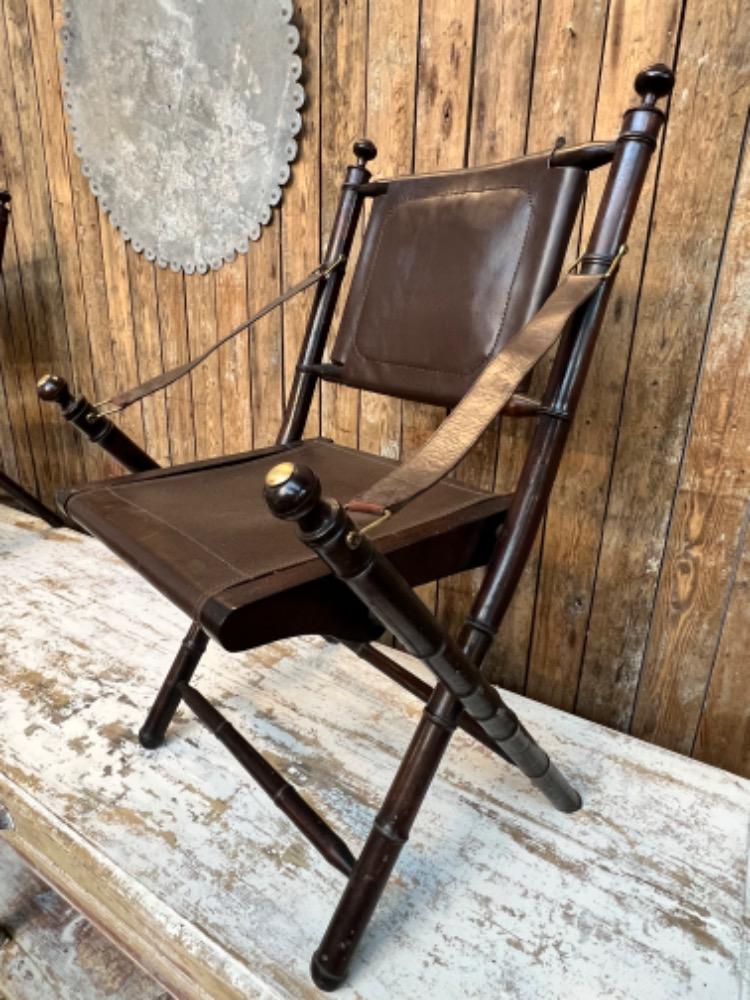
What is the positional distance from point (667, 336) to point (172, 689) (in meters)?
0.91

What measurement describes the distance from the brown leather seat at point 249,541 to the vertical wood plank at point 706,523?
16.1 inches

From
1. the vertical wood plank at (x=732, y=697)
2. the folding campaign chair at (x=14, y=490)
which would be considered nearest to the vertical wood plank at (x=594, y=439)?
the vertical wood plank at (x=732, y=697)

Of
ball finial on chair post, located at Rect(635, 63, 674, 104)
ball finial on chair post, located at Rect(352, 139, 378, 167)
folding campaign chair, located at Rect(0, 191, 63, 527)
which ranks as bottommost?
folding campaign chair, located at Rect(0, 191, 63, 527)

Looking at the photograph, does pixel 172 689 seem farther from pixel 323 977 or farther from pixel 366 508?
pixel 366 508

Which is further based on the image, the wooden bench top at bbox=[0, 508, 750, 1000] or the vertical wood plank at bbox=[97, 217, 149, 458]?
the vertical wood plank at bbox=[97, 217, 149, 458]

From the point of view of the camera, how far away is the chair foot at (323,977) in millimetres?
646

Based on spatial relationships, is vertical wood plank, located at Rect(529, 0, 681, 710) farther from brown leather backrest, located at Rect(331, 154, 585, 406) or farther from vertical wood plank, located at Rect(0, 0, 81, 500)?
vertical wood plank, located at Rect(0, 0, 81, 500)

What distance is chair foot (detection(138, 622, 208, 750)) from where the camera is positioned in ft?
3.05

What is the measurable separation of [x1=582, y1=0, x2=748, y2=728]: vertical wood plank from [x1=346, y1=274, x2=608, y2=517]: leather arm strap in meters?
0.35

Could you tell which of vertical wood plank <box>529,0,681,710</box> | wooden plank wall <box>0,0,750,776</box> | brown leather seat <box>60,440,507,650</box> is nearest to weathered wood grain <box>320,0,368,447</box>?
wooden plank wall <box>0,0,750,776</box>

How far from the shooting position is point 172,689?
96cm

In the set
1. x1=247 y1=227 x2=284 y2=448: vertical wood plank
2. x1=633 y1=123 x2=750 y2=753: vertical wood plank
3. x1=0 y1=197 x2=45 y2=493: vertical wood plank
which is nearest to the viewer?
x1=633 y1=123 x2=750 y2=753: vertical wood plank

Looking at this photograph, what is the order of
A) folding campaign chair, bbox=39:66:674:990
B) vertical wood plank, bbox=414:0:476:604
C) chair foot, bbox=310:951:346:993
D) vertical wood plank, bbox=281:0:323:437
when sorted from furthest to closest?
vertical wood plank, bbox=281:0:323:437, vertical wood plank, bbox=414:0:476:604, chair foot, bbox=310:951:346:993, folding campaign chair, bbox=39:66:674:990

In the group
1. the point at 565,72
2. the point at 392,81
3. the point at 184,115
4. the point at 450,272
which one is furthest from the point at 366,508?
the point at 184,115
